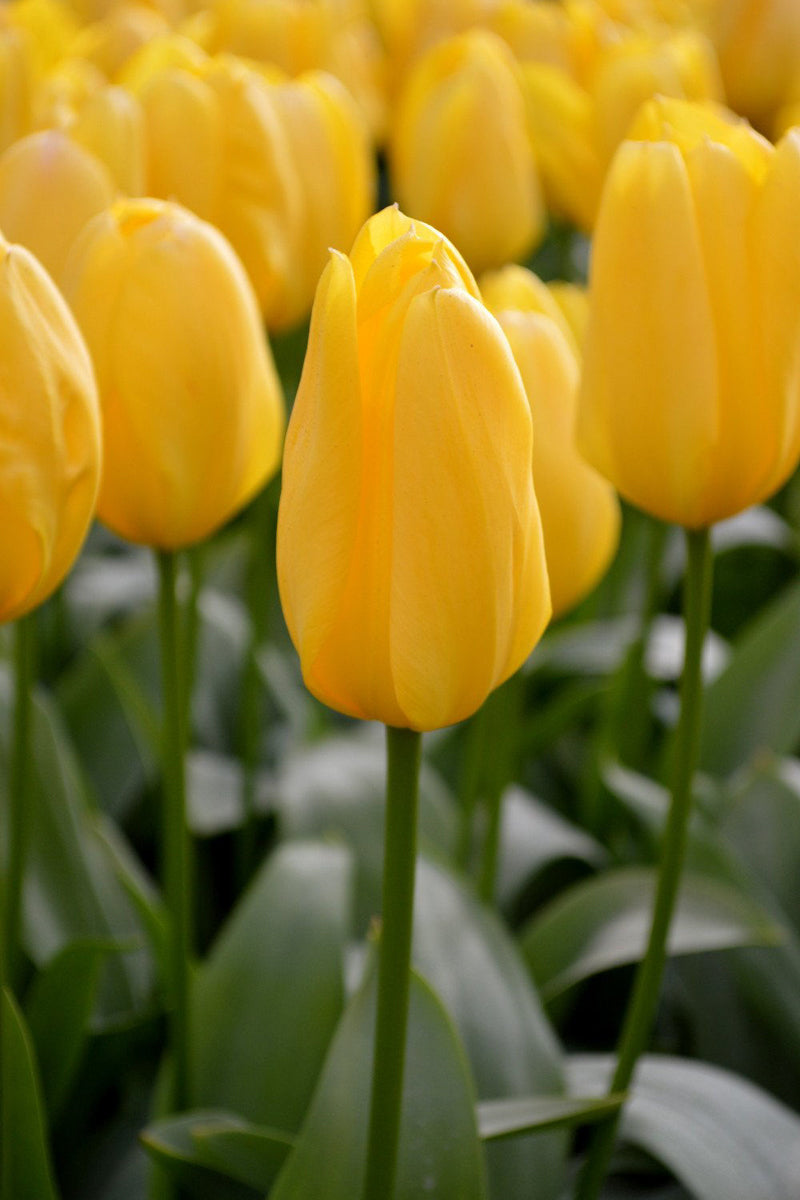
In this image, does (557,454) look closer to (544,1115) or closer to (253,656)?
(544,1115)

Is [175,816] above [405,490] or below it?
below

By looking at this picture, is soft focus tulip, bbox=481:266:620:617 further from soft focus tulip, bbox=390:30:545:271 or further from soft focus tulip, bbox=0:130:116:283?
soft focus tulip, bbox=390:30:545:271

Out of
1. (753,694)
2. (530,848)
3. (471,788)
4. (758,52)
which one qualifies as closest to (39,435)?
(471,788)

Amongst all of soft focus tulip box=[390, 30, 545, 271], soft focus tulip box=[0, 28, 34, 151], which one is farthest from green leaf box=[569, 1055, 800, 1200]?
soft focus tulip box=[0, 28, 34, 151]

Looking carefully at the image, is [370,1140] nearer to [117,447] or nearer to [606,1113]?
[606,1113]

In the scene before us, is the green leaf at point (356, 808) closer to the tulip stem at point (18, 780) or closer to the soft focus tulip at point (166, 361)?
the tulip stem at point (18, 780)

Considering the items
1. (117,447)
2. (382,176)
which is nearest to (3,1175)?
(117,447)

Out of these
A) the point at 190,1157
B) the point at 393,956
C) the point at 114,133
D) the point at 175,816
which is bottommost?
the point at 190,1157
